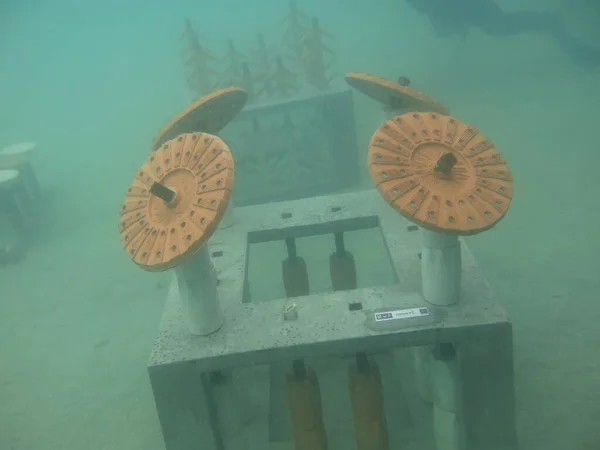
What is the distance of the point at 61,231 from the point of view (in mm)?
8539

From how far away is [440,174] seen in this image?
8.23ft

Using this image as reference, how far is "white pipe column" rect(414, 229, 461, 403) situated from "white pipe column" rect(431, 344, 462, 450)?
0.90 feet

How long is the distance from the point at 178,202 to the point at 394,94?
170 cm

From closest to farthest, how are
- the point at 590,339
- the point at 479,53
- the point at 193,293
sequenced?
the point at 193,293
the point at 590,339
the point at 479,53

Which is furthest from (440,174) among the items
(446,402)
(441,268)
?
(446,402)

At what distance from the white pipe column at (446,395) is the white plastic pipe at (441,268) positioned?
270mm

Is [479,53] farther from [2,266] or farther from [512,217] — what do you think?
[2,266]

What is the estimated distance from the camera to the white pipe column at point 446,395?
111 inches

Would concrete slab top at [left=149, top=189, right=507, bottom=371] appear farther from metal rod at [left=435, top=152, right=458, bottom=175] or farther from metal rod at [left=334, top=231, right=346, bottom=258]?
metal rod at [left=435, top=152, right=458, bottom=175]

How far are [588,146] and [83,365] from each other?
26.1 ft

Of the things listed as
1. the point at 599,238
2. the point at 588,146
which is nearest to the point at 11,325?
the point at 599,238

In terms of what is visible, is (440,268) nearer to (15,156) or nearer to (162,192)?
(162,192)

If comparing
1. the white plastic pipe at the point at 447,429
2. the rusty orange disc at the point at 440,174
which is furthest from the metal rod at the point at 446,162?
the white plastic pipe at the point at 447,429

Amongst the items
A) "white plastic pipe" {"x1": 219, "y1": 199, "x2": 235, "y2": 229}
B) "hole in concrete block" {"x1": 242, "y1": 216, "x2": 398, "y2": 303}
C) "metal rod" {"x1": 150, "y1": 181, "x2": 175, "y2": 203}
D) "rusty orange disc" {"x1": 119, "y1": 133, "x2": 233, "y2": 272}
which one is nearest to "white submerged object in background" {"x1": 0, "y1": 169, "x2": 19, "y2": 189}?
"hole in concrete block" {"x1": 242, "y1": 216, "x2": 398, "y2": 303}
